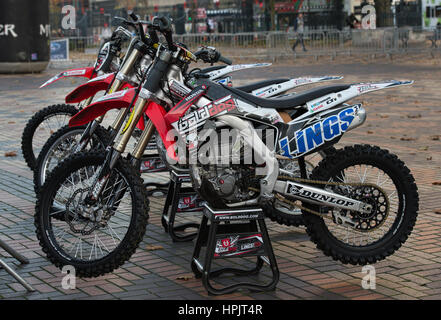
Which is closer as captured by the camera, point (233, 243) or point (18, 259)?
point (233, 243)

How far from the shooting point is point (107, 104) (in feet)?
17.6

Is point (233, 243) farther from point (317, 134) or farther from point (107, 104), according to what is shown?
point (107, 104)

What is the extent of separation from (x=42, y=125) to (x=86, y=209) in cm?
312

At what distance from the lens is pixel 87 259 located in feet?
16.8

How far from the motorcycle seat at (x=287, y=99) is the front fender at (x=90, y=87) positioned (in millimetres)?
1817

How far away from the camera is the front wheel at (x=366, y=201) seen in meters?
5.02

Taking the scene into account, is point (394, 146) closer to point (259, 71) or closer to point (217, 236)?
point (217, 236)

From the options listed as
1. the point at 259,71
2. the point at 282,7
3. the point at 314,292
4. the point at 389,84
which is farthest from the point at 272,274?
the point at 282,7

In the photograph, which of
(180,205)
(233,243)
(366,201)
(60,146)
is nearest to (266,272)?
(233,243)

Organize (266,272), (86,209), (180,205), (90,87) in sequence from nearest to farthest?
(86,209) → (266,272) → (180,205) → (90,87)

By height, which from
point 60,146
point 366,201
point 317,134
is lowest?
point 366,201

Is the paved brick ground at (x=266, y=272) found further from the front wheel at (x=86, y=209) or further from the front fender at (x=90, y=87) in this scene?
the front fender at (x=90, y=87)

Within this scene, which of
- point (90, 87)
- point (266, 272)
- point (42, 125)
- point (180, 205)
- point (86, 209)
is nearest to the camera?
point (86, 209)

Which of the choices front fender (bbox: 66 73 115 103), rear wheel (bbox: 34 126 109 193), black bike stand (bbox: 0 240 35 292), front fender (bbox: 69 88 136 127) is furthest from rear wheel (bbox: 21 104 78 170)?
black bike stand (bbox: 0 240 35 292)
